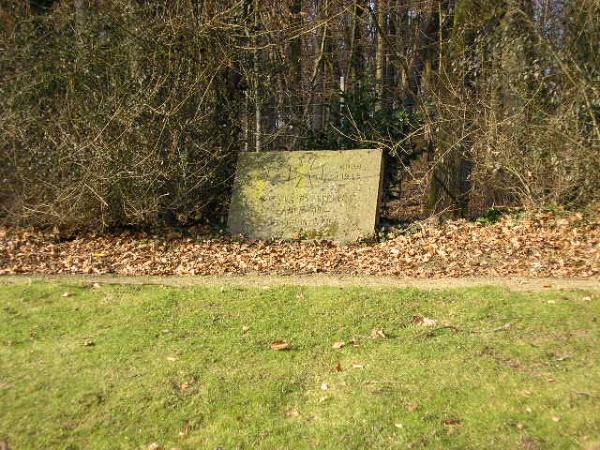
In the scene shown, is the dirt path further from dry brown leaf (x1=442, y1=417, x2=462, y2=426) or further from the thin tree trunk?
the thin tree trunk

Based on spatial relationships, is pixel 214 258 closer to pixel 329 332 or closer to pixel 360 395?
pixel 329 332

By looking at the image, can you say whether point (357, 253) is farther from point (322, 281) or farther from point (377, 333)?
point (377, 333)

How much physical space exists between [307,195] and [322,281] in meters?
3.73

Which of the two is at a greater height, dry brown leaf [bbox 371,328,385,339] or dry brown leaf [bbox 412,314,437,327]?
dry brown leaf [bbox 412,314,437,327]

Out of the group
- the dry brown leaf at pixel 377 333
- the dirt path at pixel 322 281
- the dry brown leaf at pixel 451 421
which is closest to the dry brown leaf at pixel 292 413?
the dry brown leaf at pixel 451 421

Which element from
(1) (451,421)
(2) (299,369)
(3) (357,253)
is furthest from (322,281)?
(1) (451,421)

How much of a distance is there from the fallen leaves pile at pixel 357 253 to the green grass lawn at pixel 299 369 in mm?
1680

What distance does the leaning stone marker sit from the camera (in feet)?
35.5

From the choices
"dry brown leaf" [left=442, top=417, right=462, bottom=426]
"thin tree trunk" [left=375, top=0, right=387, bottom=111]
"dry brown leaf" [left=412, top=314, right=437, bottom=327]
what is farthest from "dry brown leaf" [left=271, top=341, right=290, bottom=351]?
"thin tree trunk" [left=375, top=0, right=387, bottom=111]

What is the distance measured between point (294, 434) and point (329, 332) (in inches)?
66.7

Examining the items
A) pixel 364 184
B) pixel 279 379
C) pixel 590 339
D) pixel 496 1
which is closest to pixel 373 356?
pixel 279 379

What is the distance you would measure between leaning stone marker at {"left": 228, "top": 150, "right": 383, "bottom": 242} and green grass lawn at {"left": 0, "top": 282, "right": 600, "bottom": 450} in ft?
13.0

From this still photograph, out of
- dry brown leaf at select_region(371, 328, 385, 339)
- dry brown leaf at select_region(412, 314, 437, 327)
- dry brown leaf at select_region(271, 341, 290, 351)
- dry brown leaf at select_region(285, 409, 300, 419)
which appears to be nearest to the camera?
dry brown leaf at select_region(285, 409, 300, 419)

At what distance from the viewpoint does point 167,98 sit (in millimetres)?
11398
